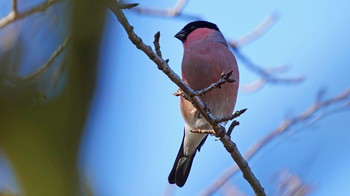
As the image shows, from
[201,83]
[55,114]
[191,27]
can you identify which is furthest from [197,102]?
[55,114]

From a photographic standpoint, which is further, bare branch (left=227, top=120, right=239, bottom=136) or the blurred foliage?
bare branch (left=227, top=120, right=239, bottom=136)

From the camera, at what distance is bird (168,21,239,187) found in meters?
2.98

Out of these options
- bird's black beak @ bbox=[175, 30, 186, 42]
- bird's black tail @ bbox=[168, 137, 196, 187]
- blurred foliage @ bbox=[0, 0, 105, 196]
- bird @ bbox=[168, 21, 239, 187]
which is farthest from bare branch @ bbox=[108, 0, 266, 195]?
bird's black beak @ bbox=[175, 30, 186, 42]

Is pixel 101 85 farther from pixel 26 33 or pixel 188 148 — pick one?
pixel 188 148

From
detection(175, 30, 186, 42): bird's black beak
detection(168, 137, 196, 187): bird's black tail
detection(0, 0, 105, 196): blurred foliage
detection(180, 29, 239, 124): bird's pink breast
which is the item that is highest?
Answer: detection(175, 30, 186, 42): bird's black beak

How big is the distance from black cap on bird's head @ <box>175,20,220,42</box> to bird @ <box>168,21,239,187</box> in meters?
0.10

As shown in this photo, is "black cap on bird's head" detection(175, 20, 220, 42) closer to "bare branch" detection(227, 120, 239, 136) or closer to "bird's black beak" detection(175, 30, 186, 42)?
"bird's black beak" detection(175, 30, 186, 42)

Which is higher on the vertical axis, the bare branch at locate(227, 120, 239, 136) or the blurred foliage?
the blurred foliage

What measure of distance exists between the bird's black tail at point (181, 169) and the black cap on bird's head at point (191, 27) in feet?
Answer: 3.08

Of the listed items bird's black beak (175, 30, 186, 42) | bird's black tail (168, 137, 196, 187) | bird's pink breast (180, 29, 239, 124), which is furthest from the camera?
bird's black beak (175, 30, 186, 42)

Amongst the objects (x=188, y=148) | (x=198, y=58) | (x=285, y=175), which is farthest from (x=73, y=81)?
(x=188, y=148)

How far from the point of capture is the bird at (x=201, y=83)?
2.98 m

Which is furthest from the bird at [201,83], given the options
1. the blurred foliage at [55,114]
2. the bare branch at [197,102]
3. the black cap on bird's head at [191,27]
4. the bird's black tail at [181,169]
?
the blurred foliage at [55,114]

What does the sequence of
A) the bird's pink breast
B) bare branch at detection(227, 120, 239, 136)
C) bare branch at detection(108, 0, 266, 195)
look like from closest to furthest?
1. bare branch at detection(108, 0, 266, 195)
2. bare branch at detection(227, 120, 239, 136)
3. the bird's pink breast
